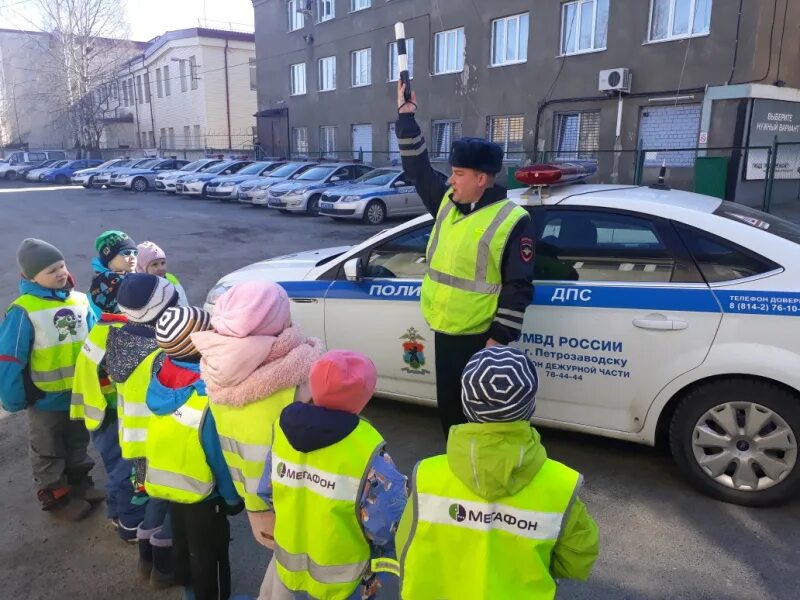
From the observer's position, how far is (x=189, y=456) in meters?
2.27

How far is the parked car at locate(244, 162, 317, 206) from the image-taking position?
63.3 ft

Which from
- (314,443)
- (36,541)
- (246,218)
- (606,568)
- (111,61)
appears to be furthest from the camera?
(111,61)

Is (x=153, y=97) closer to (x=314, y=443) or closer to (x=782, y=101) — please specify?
(x=782, y=101)

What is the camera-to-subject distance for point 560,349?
3625 millimetres

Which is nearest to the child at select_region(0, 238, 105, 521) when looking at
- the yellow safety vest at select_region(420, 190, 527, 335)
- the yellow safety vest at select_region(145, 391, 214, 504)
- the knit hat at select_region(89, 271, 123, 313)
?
the knit hat at select_region(89, 271, 123, 313)

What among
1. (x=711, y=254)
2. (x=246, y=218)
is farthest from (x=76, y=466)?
(x=246, y=218)

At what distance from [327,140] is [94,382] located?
27577 millimetres

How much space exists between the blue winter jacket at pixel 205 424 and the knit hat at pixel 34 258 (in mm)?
1206

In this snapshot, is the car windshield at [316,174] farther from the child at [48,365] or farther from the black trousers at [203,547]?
the black trousers at [203,547]

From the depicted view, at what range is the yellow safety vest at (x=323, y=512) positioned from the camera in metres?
1.90

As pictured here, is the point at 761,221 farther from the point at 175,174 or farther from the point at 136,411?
the point at 175,174

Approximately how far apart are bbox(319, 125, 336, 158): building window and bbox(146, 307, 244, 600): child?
27.0 meters

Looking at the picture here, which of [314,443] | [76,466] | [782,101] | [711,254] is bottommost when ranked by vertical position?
[76,466]

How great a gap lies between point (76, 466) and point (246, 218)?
1431cm
